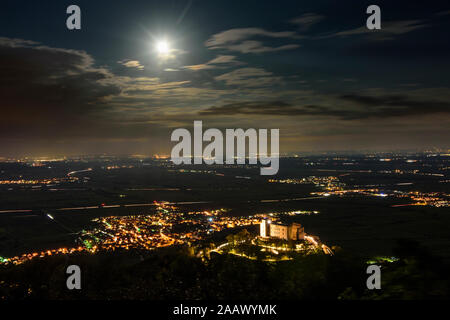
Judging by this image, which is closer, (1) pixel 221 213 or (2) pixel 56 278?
(2) pixel 56 278

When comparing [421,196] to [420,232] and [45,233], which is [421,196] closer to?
[420,232]

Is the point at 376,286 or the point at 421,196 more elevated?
the point at 376,286

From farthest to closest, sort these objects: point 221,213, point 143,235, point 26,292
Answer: point 221,213 < point 143,235 < point 26,292

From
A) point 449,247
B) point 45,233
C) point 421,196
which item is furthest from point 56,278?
point 421,196
